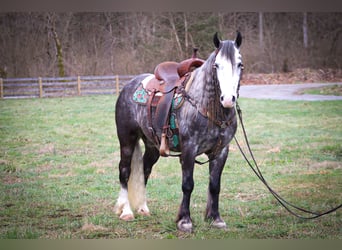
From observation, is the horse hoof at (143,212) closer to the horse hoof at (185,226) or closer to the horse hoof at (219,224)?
the horse hoof at (185,226)

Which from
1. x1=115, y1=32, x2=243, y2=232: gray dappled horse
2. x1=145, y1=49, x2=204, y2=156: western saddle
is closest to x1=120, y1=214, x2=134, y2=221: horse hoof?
x1=115, y1=32, x2=243, y2=232: gray dappled horse

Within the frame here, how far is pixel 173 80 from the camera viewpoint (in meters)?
3.84

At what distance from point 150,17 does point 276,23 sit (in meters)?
1.32

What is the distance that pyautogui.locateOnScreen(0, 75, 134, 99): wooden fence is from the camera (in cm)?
499

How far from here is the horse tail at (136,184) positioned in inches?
160

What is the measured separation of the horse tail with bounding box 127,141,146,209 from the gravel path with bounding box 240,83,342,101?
6.80 ft

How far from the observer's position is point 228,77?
318cm

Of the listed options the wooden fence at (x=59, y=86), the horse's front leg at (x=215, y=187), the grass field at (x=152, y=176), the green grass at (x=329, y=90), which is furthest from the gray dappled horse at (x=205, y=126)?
the green grass at (x=329, y=90)

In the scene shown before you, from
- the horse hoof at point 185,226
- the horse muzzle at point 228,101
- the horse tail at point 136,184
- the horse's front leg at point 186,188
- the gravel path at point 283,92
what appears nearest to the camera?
the horse muzzle at point 228,101

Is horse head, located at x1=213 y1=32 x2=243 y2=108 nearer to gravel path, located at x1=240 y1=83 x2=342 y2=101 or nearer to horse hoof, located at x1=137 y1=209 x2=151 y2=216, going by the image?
horse hoof, located at x1=137 y1=209 x2=151 y2=216

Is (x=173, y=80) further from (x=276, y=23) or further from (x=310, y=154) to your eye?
(x=310, y=154)

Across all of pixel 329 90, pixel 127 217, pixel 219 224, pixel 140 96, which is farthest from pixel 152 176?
pixel 329 90

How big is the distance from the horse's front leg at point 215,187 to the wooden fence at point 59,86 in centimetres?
166

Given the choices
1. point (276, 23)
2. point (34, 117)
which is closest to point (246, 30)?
point (276, 23)
